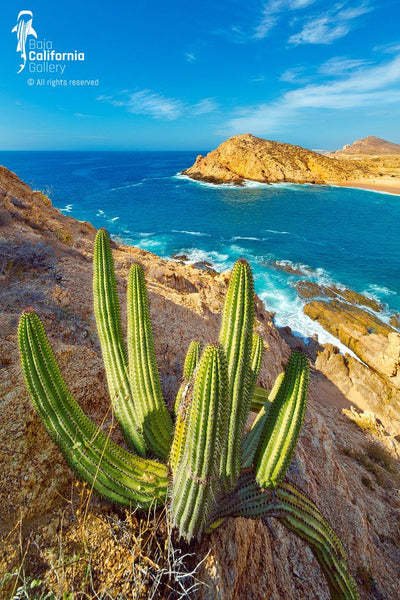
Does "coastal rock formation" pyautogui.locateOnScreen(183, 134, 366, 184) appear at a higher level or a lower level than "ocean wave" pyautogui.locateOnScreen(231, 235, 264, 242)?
higher

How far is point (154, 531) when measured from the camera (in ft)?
9.78

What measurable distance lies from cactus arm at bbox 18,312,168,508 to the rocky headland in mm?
73532

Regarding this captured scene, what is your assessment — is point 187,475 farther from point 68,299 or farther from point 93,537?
point 68,299

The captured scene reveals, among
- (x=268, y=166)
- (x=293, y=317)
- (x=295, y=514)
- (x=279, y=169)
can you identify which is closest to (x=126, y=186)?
(x=268, y=166)

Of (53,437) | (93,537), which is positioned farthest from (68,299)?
(93,537)

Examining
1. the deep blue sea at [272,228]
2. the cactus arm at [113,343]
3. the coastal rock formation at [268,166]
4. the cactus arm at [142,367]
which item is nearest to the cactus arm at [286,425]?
the cactus arm at [142,367]

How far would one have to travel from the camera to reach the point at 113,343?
3.98 m

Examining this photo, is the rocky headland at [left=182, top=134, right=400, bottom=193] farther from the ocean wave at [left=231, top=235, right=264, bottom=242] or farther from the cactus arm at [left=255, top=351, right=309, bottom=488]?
the cactus arm at [left=255, top=351, right=309, bottom=488]

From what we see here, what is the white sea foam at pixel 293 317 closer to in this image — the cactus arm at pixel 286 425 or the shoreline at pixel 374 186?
the cactus arm at pixel 286 425

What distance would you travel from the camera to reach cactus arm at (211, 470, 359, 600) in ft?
10.5

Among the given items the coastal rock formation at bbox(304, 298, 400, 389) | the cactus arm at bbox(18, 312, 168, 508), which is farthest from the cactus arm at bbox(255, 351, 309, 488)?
the coastal rock formation at bbox(304, 298, 400, 389)

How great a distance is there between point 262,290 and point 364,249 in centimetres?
1765

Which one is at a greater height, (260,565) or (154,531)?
(154,531)

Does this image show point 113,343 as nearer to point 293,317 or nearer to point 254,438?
point 254,438
